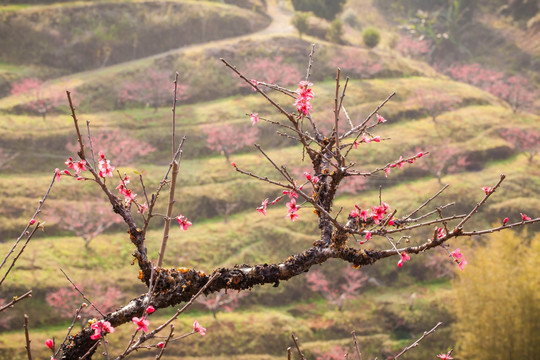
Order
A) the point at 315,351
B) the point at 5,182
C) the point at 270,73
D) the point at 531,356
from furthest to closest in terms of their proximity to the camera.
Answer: the point at 270,73 → the point at 5,182 → the point at 315,351 → the point at 531,356

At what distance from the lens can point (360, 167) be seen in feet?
53.7

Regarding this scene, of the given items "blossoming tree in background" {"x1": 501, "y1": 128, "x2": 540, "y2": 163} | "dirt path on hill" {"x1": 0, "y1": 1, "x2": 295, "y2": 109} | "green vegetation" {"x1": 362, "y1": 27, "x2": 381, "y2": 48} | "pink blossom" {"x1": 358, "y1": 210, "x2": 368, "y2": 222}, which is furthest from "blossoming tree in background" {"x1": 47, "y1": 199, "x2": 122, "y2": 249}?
"green vegetation" {"x1": 362, "y1": 27, "x2": 381, "y2": 48}

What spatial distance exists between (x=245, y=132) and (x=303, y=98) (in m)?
15.0

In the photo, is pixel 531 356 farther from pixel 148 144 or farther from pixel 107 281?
pixel 148 144

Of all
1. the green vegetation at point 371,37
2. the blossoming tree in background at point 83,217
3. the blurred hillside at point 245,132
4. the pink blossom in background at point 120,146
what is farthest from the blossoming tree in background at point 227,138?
the green vegetation at point 371,37

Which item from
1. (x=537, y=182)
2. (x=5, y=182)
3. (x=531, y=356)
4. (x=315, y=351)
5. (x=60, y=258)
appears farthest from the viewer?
(x=537, y=182)

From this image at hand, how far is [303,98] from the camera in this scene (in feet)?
9.29

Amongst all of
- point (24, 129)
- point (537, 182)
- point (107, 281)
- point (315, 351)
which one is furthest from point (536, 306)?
point (24, 129)

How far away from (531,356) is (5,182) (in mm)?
15929

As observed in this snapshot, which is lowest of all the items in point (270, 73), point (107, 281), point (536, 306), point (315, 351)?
point (315, 351)

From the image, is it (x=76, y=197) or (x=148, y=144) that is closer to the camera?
(x=76, y=197)

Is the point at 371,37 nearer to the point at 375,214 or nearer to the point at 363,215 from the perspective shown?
the point at 363,215

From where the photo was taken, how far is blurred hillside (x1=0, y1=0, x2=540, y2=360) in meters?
12.1

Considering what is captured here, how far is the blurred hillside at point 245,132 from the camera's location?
39.7 feet
